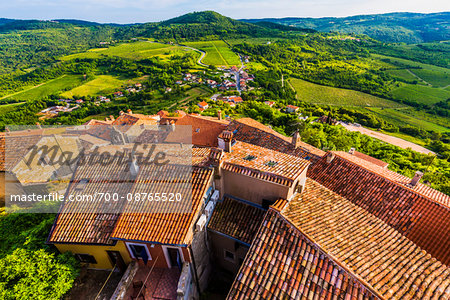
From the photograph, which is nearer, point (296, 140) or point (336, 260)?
point (336, 260)

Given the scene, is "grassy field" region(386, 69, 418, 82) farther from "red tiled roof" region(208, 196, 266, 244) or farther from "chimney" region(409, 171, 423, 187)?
"red tiled roof" region(208, 196, 266, 244)

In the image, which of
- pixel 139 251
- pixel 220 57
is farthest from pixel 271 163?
pixel 220 57

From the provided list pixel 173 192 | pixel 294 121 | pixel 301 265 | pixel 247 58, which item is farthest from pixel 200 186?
pixel 247 58

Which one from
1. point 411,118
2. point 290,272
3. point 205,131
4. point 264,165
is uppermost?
point 264,165

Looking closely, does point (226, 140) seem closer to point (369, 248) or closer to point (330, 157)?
point (369, 248)

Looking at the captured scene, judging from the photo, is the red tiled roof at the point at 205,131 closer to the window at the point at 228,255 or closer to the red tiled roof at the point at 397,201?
the red tiled roof at the point at 397,201

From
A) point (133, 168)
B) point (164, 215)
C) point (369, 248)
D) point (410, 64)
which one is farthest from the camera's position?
point (410, 64)

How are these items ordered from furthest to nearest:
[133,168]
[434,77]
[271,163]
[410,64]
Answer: [410,64]
[434,77]
[133,168]
[271,163]
